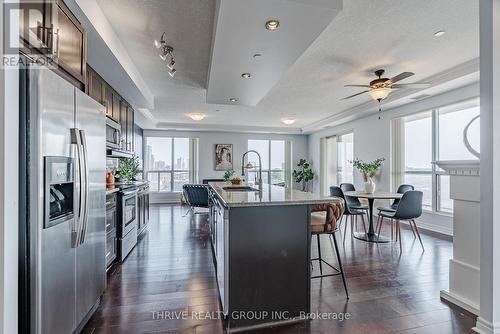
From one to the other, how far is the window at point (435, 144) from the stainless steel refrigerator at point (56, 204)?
5.35 metres

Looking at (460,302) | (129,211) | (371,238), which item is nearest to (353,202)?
(371,238)

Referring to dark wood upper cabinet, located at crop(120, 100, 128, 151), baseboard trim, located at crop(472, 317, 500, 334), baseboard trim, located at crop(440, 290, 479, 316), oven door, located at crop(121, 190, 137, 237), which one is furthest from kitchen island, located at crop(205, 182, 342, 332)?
dark wood upper cabinet, located at crop(120, 100, 128, 151)

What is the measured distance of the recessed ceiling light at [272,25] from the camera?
209 cm

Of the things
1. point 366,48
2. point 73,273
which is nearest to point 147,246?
point 73,273

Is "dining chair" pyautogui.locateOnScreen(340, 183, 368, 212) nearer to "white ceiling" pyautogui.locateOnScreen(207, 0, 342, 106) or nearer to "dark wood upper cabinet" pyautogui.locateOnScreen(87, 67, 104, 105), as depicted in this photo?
"white ceiling" pyautogui.locateOnScreen(207, 0, 342, 106)

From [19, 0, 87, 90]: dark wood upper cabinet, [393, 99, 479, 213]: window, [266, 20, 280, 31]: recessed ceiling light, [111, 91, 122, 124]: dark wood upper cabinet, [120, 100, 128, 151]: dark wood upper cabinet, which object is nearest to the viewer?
[19, 0, 87, 90]: dark wood upper cabinet

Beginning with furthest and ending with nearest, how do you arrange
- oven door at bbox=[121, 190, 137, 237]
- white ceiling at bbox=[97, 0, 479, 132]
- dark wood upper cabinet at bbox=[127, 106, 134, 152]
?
dark wood upper cabinet at bbox=[127, 106, 134, 152] → oven door at bbox=[121, 190, 137, 237] → white ceiling at bbox=[97, 0, 479, 132]

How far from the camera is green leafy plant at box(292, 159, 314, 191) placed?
31.0 feet

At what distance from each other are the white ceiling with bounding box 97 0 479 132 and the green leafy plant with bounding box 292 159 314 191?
14.1 feet

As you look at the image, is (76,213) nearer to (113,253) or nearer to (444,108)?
(113,253)

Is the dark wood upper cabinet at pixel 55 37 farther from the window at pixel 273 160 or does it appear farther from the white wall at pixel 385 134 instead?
the window at pixel 273 160

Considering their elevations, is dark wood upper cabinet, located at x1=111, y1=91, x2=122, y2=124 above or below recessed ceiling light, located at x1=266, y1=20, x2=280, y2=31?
below

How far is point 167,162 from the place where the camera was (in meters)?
9.02

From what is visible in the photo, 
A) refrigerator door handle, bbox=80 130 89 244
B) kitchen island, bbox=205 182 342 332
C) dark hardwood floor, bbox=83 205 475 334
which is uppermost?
refrigerator door handle, bbox=80 130 89 244
